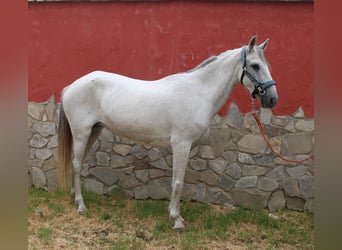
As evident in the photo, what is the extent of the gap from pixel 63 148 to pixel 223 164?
1.79m

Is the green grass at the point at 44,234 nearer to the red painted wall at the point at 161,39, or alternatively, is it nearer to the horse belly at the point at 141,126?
the horse belly at the point at 141,126

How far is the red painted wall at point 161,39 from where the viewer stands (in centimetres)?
427

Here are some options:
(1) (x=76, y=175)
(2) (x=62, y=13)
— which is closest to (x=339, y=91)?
(1) (x=76, y=175)

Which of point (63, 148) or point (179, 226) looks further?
point (63, 148)

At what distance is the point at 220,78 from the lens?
388 centimetres

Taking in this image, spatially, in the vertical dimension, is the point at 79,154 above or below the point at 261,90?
below

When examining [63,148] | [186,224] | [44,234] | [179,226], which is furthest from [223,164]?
[44,234]

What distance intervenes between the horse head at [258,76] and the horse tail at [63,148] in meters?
2.04

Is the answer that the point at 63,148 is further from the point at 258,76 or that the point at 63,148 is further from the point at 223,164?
the point at 258,76

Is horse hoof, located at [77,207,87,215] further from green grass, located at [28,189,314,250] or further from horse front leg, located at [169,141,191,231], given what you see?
horse front leg, located at [169,141,191,231]

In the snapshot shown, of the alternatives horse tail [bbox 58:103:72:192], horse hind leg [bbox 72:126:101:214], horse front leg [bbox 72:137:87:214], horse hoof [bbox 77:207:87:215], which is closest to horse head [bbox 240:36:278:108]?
horse hind leg [bbox 72:126:101:214]

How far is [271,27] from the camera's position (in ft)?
14.1

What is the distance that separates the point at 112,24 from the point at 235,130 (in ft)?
6.15

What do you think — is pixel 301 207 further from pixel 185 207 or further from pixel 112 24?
pixel 112 24
